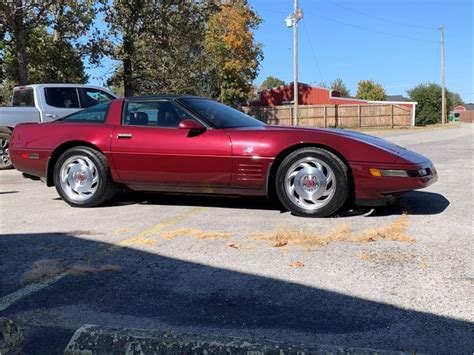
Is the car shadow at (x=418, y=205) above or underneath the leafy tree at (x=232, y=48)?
underneath

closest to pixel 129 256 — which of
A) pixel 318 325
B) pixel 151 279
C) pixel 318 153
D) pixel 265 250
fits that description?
pixel 151 279

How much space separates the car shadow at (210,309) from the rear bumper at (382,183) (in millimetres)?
2022

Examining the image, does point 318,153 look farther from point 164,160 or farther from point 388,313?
point 388,313

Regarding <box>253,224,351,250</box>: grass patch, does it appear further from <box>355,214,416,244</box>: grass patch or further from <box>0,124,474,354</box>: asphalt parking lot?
<box>355,214,416,244</box>: grass patch

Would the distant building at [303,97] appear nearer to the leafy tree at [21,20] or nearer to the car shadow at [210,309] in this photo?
the leafy tree at [21,20]

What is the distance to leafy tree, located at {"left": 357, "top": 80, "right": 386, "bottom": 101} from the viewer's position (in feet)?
252

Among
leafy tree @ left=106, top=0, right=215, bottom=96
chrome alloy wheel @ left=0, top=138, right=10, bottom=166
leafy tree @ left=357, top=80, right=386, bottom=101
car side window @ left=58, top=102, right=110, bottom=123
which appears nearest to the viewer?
car side window @ left=58, top=102, right=110, bottom=123

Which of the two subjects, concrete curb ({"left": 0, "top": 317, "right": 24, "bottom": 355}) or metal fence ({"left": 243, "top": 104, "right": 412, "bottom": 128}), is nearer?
concrete curb ({"left": 0, "top": 317, "right": 24, "bottom": 355})

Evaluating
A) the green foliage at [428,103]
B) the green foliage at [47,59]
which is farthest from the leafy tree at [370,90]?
the green foliage at [47,59]

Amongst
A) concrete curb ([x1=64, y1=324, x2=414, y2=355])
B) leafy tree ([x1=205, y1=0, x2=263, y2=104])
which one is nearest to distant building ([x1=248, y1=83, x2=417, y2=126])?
leafy tree ([x1=205, y1=0, x2=263, y2=104])

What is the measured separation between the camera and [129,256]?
14.1ft

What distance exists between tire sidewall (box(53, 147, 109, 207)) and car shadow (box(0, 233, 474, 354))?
2098 millimetres

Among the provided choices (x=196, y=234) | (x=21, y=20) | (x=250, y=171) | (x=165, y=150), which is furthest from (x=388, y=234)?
(x=21, y=20)

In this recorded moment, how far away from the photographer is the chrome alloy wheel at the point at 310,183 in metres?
5.43
